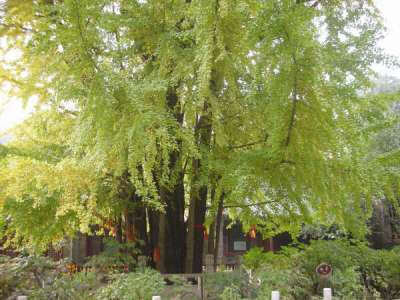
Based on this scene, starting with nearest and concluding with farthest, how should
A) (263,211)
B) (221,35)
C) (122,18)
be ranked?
1. (221,35)
2. (122,18)
3. (263,211)

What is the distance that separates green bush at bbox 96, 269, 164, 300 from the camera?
5.61 metres

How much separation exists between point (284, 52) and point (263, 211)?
4.73 metres

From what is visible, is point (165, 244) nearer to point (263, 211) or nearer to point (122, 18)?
point (263, 211)

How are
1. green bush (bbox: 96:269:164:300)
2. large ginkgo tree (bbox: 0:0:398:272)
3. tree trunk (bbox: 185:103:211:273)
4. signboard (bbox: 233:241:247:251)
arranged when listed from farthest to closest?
signboard (bbox: 233:241:247:251), tree trunk (bbox: 185:103:211:273), green bush (bbox: 96:269:164:300), large ginkgo tree (bbox: 0:0:398:272)

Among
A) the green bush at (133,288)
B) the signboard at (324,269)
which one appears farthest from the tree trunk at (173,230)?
the signboard at (324,269)

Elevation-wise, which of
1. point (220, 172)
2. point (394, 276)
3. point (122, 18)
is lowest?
point (394, 276)

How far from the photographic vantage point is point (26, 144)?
7.80m

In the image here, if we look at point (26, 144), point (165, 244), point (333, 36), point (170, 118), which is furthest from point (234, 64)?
point (26, 144)

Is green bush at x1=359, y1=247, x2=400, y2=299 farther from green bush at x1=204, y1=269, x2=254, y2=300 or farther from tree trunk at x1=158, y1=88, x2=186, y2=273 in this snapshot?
tree trunk at x1=158, y1=88, x2=186, y2=273

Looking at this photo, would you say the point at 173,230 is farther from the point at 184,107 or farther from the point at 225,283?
the point at 184,107

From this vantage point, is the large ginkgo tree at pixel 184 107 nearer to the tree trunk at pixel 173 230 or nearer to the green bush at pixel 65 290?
the tree trunk at pixel 173 230

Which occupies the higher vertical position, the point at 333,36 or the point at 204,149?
the point at 333,36

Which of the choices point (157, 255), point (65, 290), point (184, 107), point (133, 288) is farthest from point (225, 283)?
point (184, 107)

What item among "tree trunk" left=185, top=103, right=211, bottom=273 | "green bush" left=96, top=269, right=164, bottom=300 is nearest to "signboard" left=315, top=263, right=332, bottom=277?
"tree trunk" left=185, top=103, right=211, bottom=273
